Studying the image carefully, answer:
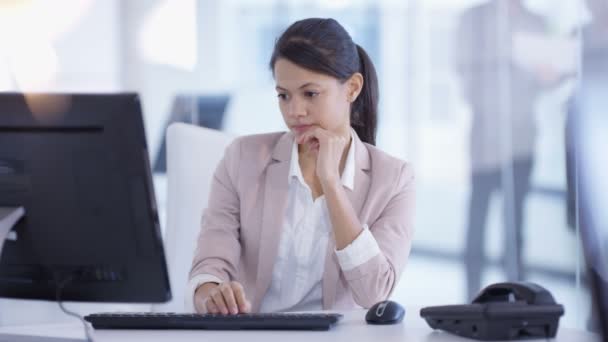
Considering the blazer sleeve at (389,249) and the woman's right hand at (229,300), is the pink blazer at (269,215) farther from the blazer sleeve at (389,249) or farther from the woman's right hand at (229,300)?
the woman's right hand at (229,300)

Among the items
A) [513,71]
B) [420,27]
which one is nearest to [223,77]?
[420,27]

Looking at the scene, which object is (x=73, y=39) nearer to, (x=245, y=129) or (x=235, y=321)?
(x=245, y=129)

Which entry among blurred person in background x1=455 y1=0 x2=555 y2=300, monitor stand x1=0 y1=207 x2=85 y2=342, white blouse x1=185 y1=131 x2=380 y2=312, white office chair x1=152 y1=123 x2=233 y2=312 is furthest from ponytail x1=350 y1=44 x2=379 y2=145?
blurred person in background x1=455 y1=0 x2=555 y2=300

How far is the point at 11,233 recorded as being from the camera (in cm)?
125

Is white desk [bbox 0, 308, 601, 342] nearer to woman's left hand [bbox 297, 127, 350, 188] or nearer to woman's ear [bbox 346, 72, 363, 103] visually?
woman's left hand [bbox 297, 127, 350, 188]

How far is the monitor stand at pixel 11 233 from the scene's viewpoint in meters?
1.22

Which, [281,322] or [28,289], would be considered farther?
[28,289]

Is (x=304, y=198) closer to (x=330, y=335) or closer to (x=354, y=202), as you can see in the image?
(x=354, y=202)

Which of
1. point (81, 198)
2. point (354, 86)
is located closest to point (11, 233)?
point (81, 198)

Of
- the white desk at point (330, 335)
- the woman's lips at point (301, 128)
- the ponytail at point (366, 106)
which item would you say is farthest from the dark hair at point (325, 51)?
the white desk at point (330, 335)

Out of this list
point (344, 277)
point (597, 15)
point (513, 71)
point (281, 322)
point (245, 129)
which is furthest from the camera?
point (245, 129)

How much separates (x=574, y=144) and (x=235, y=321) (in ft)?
1.66

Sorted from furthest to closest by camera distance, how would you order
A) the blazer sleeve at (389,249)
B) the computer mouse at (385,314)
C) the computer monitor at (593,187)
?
the blazer sleeve at (389,249)
the computer mouse at (385,314)
the computer monitor at (593,187)

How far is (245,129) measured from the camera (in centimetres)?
404
